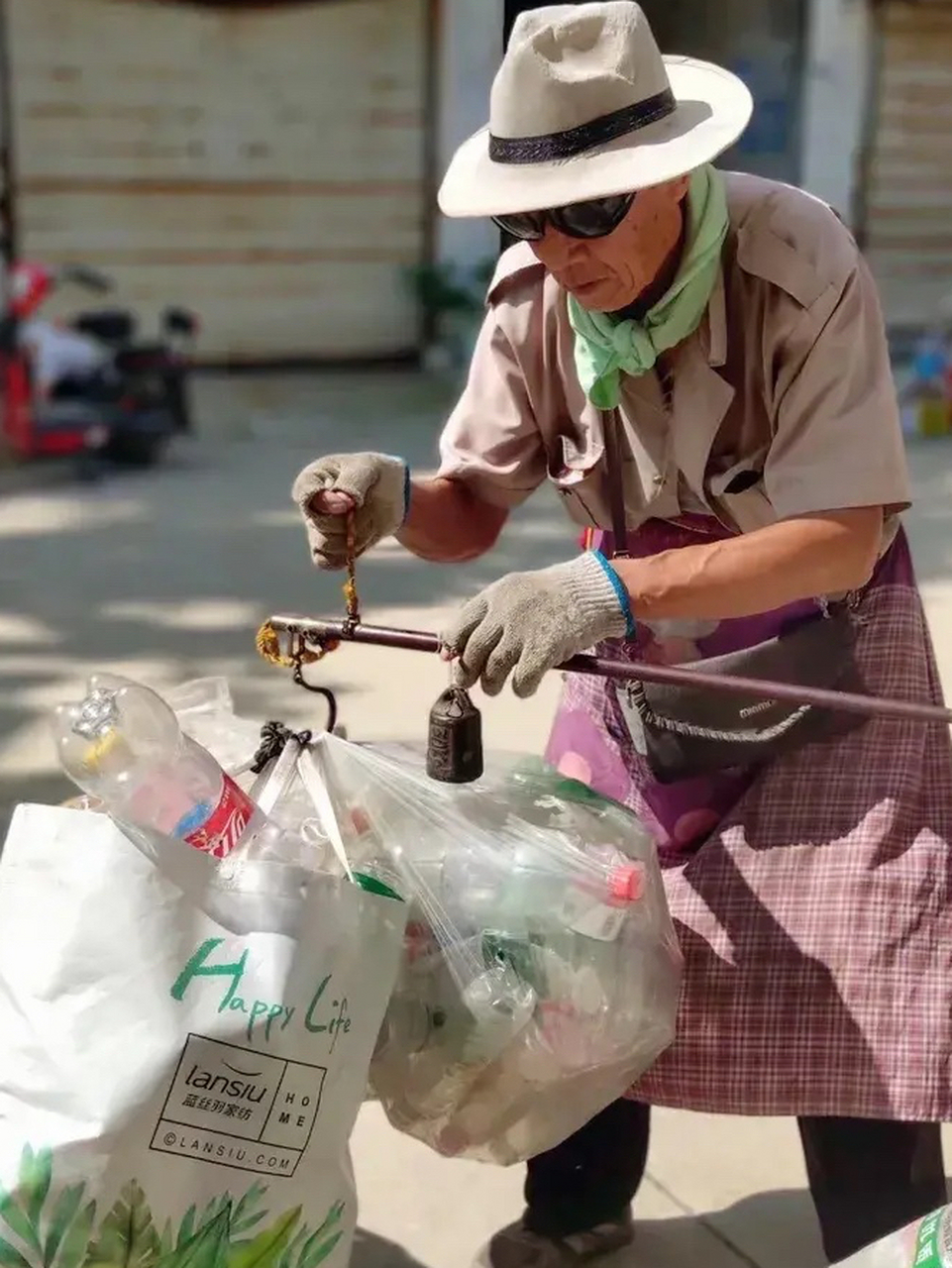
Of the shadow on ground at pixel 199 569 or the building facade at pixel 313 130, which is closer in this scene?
the shadow on ground at pixel 199 569

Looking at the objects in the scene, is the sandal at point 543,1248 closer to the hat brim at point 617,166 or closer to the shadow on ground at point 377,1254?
the shadow on ground at point 377,1254

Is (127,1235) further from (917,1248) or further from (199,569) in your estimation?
(199,569)

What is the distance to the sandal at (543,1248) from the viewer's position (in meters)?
2.14

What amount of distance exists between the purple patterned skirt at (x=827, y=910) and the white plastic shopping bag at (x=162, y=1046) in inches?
19.2

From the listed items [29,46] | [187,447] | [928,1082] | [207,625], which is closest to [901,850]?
[928,1082]

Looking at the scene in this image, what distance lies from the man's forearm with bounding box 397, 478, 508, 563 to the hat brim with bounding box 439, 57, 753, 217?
14.9 inches

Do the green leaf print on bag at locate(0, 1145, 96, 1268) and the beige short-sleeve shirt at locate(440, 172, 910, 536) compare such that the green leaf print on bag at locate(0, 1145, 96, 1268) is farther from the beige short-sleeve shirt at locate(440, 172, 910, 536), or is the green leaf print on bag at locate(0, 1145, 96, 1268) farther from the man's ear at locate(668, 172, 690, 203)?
the man's ear at locate(668, 172, 690, 203)

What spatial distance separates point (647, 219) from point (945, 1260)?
3.26 ft

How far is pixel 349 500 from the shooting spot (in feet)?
5.87

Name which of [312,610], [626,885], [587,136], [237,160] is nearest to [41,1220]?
[626,885]

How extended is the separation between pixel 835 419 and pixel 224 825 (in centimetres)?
72

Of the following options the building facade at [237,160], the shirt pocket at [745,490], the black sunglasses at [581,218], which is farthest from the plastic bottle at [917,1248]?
the building facade at [237,160]

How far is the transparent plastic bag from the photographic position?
1.64 metres

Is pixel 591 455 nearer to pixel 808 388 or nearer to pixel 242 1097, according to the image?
pixel 808 388
